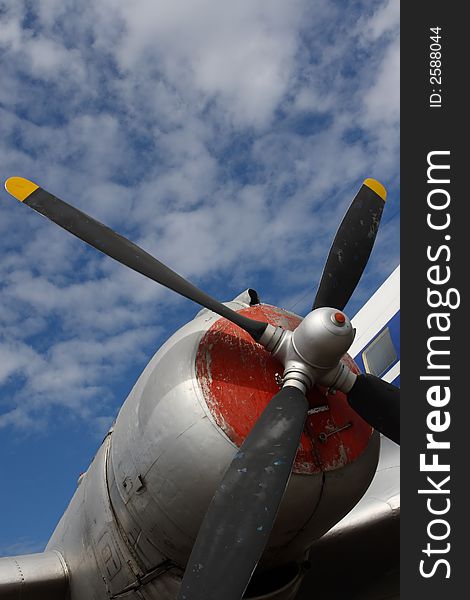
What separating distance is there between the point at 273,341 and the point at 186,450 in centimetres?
112

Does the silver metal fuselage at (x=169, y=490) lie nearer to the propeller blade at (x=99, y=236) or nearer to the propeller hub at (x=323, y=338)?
the propeller blade at (x=99, y=236)

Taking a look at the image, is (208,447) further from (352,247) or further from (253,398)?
(352,247)

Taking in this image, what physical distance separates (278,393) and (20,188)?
2954mm

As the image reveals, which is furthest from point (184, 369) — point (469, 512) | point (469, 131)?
point (469, 131)

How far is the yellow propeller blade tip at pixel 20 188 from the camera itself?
20.0 ft

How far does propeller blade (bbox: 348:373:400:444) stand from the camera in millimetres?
5555

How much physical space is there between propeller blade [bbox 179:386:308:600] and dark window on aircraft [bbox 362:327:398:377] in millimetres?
5759

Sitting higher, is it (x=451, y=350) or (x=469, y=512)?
(x=451, y=350)

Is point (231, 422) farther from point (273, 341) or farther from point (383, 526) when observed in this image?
point (383, 526)

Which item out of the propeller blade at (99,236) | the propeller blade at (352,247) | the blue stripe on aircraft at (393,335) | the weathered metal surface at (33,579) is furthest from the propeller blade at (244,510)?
the blue stripe on aircraft at (393,335)

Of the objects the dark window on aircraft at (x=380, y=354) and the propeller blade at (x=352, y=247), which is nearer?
the propeller blade at (x=352, y=247)

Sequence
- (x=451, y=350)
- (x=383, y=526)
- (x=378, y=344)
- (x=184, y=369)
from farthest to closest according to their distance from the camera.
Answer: (x=378, y=344) < (x=383, y=526) < (x=184, y=369) < (x=451, y=350)

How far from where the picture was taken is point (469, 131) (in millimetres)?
5430

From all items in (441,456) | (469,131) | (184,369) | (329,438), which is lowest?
(441,456)
